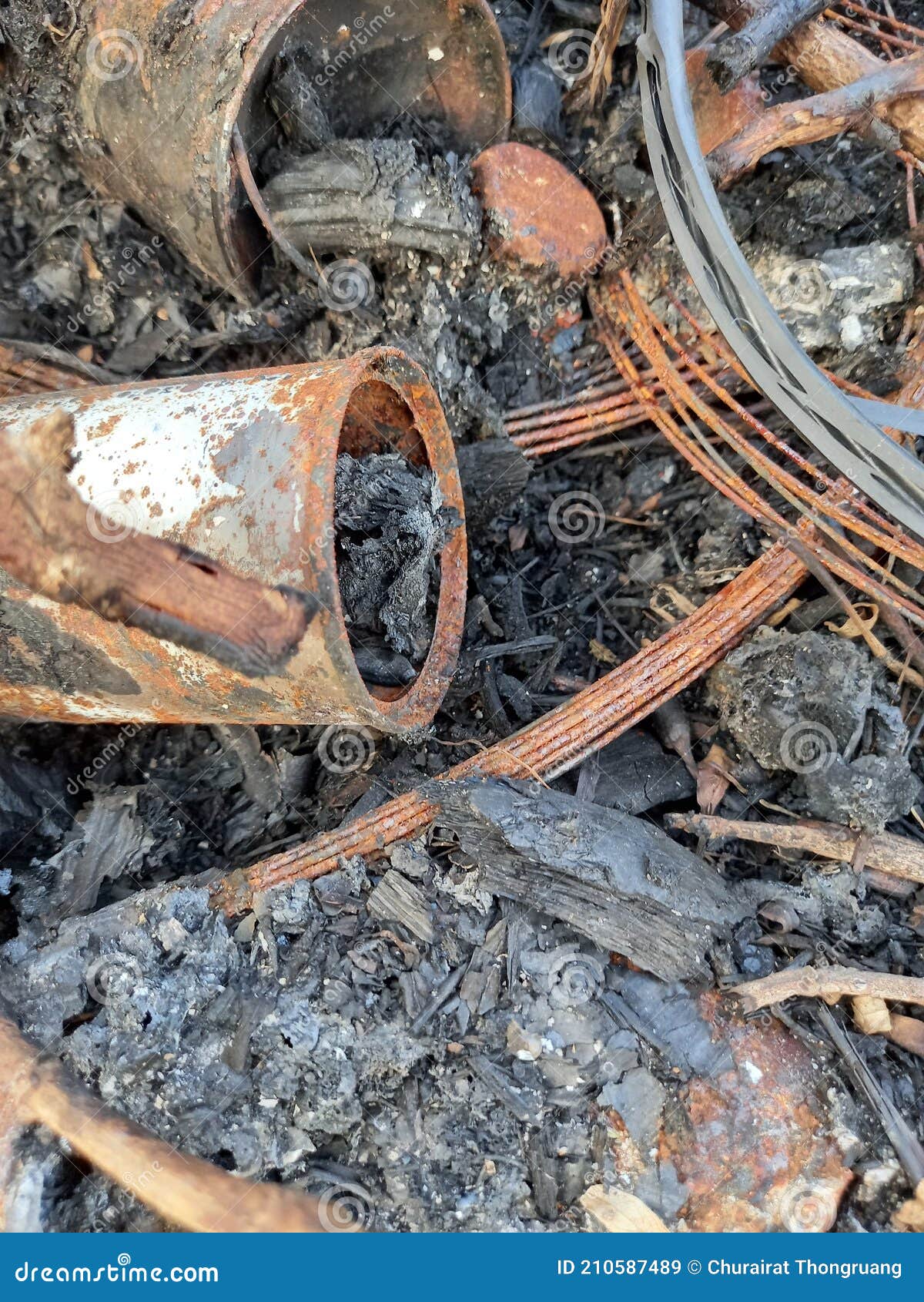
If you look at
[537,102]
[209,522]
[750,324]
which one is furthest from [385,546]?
[537,102]

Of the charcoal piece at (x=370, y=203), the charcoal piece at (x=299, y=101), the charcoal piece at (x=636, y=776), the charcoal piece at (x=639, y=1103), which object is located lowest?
the charcoal piece at (x=639, y=1103)

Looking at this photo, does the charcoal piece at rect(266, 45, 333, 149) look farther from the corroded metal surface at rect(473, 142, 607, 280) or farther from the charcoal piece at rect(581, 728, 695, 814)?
the charcoal piece at rect(581, 728, 695, 814)

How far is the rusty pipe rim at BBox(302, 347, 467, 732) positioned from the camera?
1.78 metres

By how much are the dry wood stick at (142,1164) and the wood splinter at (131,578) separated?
3.58 ft

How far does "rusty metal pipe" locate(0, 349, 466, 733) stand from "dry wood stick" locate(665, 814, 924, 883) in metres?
0.94

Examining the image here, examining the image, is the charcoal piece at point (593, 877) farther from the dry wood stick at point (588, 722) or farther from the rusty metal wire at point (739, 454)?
the rusty metal wire at point (739, 454)

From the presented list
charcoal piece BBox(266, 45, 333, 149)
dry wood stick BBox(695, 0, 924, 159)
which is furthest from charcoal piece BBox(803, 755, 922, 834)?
charcoal piece BBox(266, 45, 333, 149)

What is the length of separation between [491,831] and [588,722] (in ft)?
1.54

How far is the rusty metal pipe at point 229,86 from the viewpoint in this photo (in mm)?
2338

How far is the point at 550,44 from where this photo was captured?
3098 mm

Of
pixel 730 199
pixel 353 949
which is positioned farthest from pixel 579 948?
pixel 730 199

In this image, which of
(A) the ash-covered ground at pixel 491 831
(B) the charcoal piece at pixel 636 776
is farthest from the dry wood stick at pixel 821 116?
(B) the charcoal piece at pixel 636 776

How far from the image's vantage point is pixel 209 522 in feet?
6.14

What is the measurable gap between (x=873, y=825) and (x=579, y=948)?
36.2 inches
